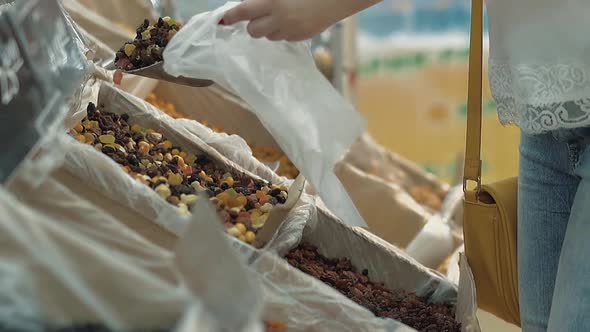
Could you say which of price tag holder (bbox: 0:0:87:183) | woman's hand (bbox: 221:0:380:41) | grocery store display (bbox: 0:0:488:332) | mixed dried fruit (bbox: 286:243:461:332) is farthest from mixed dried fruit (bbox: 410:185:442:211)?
price tag holder (bbox: 0:0:87:183)

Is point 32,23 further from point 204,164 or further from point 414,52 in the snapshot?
point 414,52

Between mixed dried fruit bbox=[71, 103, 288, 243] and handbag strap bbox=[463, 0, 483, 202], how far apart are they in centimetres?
30

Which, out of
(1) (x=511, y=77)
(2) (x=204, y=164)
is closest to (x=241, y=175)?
(2) (x=204, y=164)

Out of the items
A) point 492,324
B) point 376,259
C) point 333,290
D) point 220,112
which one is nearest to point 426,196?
point 220,112

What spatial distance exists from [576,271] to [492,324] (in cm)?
59

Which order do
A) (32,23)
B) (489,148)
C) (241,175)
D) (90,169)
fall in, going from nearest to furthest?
(32,23)
(90,169)
(241,175)
(489,148)

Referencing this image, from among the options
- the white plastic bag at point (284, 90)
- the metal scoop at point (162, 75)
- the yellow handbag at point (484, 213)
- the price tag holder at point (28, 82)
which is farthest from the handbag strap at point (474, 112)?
the price tag holder at point (28, 82)

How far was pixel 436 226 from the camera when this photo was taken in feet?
6.48

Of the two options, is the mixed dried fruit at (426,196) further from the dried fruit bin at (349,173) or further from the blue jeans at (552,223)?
the blue jeans at (552,223)

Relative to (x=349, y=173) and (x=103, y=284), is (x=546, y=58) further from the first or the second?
(x=349, y=173)

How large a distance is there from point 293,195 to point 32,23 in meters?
0.48

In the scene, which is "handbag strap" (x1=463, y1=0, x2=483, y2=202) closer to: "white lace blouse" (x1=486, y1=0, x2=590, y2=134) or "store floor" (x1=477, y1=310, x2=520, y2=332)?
"white lace blouse" (x1=486, y1=0, x2=590, y2=134)

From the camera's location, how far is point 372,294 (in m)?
1.28

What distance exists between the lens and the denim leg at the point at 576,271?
108 centimetres
